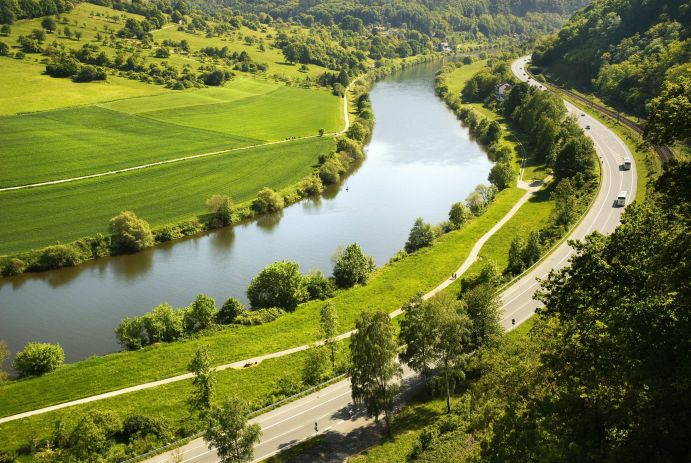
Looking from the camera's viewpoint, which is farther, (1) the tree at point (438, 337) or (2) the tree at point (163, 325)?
(2) the tree at point (163, 325)

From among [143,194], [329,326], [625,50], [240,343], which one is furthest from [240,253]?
[625,50]

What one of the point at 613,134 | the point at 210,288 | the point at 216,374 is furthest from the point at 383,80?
the point at 216,374

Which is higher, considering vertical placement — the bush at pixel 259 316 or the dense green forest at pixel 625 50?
the dense green forest at pixel 625 50

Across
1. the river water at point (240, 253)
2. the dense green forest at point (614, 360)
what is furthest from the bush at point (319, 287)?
the dense green forest at point (614, 360)

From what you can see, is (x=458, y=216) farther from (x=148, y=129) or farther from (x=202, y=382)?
(x=148, y=129)

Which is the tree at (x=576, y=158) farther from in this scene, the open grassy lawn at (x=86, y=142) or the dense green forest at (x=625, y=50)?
the open grassy lawn at (x=86, y=142)

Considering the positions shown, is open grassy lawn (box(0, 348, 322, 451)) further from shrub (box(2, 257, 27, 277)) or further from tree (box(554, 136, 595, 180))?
tree (box(554, 136, 595, 180))
